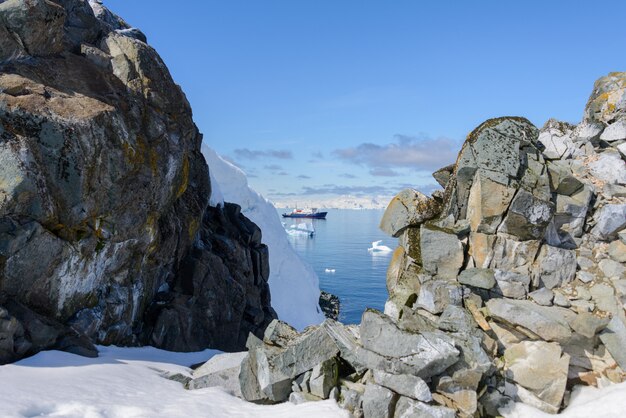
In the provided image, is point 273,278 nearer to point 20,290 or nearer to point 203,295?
point 203,295

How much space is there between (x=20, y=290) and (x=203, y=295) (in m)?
12.4

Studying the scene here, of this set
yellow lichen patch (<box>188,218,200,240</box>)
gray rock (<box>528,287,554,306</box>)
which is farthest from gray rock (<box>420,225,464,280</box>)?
yellow lichen patch (<box>188,218,200,240</box>)

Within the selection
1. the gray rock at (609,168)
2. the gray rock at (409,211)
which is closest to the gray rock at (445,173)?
the gray rock at (409,211)

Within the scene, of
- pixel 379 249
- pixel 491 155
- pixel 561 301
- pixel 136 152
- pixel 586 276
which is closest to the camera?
pixel 561 301

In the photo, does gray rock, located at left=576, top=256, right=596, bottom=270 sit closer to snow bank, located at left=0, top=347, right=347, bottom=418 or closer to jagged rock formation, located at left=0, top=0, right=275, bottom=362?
snow bank, located at left=0, top=347, right=347, bottom=418

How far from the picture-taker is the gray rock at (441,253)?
1264cm

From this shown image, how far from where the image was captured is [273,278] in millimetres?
63906

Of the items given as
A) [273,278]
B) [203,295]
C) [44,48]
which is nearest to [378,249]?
[273,278]

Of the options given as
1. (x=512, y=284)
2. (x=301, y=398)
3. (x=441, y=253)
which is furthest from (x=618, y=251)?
(x=301, y=398)

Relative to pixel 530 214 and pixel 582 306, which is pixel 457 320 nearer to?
pixel 582 306

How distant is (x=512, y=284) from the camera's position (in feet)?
39.1

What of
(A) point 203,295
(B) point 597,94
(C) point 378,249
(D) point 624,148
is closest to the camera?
(D) point 624,148

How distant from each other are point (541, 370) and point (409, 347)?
3.23 meters

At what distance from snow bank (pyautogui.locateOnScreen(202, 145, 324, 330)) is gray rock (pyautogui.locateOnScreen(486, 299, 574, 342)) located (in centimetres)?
4778
